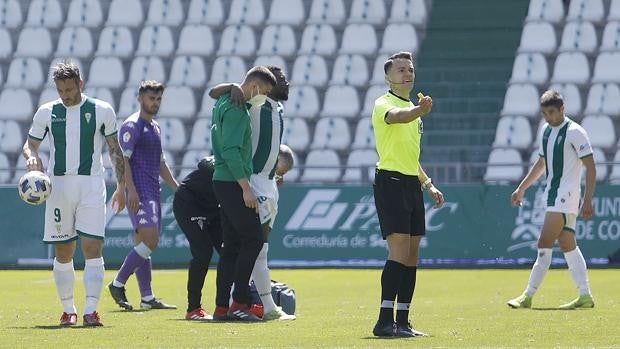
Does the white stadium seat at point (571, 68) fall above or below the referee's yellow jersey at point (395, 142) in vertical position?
above

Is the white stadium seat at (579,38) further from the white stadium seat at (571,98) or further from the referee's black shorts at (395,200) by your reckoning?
the referee's black shorts at (395,200)

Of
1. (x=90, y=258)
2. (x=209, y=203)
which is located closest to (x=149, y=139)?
(x=209, y=203)

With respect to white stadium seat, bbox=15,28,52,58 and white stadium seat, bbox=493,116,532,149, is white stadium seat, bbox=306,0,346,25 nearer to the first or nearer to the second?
white stadium seat, bbox=493,116,532,149

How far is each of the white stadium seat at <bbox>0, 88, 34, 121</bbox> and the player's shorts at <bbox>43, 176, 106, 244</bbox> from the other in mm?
17749

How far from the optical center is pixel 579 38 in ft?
87.4

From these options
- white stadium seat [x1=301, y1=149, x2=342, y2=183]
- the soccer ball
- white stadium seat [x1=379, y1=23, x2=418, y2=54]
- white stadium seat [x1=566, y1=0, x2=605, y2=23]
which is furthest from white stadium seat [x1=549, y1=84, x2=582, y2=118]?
the soccer ball

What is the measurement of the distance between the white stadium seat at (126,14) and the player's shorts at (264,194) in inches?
742

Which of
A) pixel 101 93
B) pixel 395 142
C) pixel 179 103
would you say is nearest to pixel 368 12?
pixel 179 103

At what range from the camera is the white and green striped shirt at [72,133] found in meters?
10.4

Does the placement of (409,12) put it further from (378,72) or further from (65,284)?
(65,284)

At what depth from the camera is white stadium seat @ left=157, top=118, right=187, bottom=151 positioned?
2647cm

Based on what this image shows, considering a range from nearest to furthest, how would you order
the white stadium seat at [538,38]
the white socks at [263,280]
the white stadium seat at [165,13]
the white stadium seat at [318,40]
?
1. the white socks at [263,280]
2. the white stadium seat at [538,38]
3. the white stadium seat at [318,40]
4. the white stadium seat at [165,13]

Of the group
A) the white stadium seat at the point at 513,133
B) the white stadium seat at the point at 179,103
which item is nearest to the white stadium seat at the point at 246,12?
the white stadium seat at the point at 179,103

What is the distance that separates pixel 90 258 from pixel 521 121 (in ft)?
51.3
